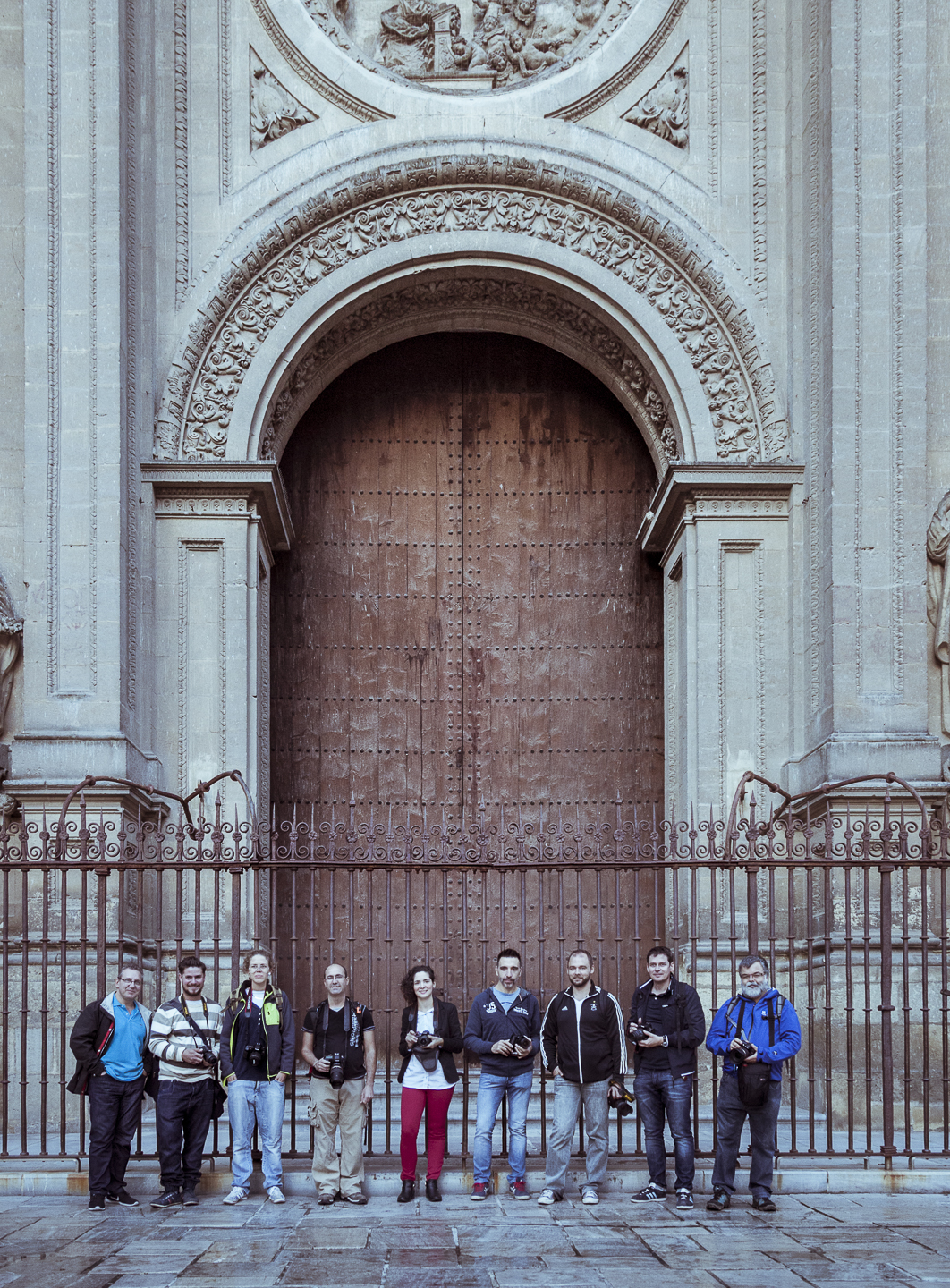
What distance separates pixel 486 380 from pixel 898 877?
21.1 feet

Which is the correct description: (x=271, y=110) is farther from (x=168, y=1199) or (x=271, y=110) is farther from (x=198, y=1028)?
(x=168, y=1199)

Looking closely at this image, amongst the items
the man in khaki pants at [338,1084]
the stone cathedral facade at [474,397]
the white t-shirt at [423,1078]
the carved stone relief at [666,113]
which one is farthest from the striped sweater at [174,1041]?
the carved stone relief at [666,113]

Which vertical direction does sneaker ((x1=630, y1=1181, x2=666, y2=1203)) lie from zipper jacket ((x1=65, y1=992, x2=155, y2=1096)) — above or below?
below

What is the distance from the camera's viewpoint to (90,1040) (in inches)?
397

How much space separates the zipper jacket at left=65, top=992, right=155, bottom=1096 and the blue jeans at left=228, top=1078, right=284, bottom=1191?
0.57 meters

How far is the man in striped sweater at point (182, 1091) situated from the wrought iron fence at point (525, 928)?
312 mm

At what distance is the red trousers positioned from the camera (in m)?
10.1

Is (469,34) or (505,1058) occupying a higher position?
(469,34)

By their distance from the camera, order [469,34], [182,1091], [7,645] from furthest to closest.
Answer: [469,34] → [7,645] → [182,1091]

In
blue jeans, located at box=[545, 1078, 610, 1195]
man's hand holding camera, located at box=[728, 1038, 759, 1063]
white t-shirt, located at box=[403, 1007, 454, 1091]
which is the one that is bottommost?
blue jeans, located at box=[545, 1078, 610, 1195]

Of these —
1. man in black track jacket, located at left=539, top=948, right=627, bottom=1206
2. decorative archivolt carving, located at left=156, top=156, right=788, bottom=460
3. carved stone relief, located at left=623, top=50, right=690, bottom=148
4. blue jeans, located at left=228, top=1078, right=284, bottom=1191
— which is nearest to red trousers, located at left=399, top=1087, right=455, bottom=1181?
man in black track jacket, located at left=539, top=948, right=627, bottom=1206

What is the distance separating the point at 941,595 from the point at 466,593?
15.3ft

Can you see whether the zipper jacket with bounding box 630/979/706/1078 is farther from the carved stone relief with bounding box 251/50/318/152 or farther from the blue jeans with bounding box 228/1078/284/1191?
the carved stone relief with bounding box 251/50/318/152

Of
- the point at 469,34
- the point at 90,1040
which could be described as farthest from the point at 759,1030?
the point at 469,34
